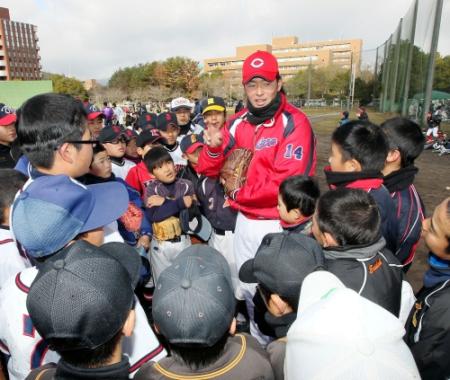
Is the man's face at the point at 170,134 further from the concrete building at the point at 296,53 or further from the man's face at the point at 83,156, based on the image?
the concrete building at the point at 296,53

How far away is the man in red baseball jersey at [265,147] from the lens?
2.59m

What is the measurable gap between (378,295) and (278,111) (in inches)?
63.6

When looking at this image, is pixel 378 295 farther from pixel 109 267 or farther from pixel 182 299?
pixel 109 267

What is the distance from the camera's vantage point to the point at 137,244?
3.20 meters

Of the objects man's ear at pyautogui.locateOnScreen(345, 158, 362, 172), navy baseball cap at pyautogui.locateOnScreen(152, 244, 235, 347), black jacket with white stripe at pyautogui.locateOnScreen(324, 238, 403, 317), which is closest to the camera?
navy baseball cap at pyautogui.locateOnScreen(152, 244, 235, 347)

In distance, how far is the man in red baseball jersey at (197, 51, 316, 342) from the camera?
2.59 metres

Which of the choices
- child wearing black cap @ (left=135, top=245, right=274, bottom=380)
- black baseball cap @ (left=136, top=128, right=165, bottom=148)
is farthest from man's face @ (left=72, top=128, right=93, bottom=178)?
black baseball cap @ (left=136, top=128, right=165, bottom=148)

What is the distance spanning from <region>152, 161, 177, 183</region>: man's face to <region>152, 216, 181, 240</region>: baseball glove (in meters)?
0.43

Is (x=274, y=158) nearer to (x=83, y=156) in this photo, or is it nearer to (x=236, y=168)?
(x=236, y=168)

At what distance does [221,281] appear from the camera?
1292mm

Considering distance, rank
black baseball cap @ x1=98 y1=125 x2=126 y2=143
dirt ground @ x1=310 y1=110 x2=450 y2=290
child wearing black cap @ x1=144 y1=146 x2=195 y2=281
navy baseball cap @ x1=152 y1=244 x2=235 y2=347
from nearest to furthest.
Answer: navy baseball cap @ x1=152 y1=244 x2=235 y2=347 → child wearing black cap @ x1=144 y1=146 x2=195 y2=281 → black baseball cap @ x1=98 y1=125 x2=126 y2=143 → dirt ground @ x1=310 y1=110 x2=450 y2=290

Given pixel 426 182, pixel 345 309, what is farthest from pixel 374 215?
pixel 426 182

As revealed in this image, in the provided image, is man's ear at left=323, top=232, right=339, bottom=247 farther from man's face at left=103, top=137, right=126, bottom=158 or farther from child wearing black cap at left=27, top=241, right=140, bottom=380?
man's face at left=103, top=137, right=126, bottom=158

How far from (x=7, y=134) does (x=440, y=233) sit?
5510mm
